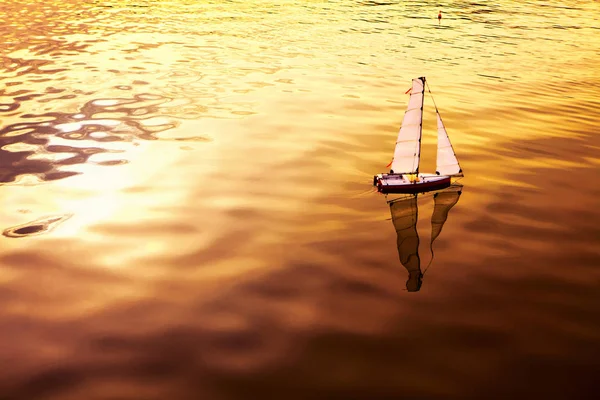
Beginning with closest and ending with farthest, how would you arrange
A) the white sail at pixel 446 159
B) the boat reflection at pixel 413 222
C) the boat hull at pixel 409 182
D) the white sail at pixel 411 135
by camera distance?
the boat reflection at pixel 413 222 < the white sail at pixel 411 135 < the boat hull at pixel 409 182 < the white sail at pixel 446 159

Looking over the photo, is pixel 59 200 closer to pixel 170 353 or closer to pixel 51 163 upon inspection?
pixel 51 163

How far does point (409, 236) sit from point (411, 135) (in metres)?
3.92

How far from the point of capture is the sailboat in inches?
728

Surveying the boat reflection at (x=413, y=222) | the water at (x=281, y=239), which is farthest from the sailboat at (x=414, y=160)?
the water at (x=281, y=239)

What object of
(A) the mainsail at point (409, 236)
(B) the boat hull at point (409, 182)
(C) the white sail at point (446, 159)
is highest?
(C) the white sail at point (446, 159)

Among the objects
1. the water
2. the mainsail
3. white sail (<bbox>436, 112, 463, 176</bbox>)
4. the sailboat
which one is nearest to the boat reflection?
the mainsail

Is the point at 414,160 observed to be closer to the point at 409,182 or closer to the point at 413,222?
the point at 409,182

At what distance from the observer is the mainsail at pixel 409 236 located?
14.3m

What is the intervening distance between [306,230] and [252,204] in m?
2.44

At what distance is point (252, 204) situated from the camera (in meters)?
18.0

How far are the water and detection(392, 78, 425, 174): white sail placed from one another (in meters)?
1.32

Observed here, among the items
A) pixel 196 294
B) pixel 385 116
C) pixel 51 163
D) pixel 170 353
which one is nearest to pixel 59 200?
pixel 51 163

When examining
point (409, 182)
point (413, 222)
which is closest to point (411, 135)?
point (409, 182)

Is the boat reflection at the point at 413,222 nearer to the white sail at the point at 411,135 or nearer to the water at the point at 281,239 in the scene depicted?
the water at the point at 281,239
